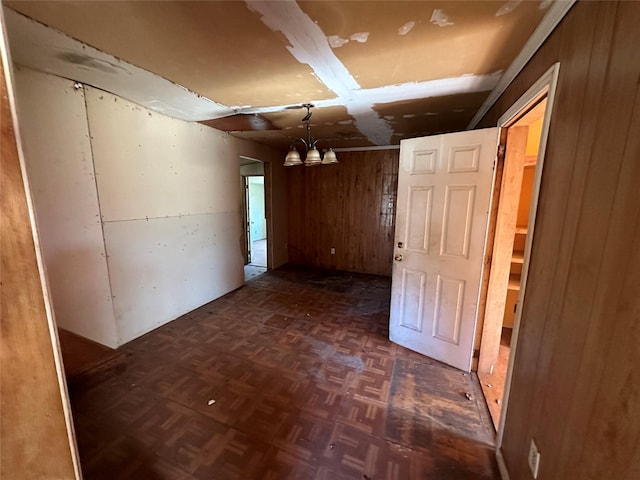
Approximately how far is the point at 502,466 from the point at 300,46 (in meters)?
2.65

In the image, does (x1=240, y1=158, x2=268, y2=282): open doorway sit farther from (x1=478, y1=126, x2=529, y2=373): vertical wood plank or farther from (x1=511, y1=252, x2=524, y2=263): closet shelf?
(x1=511, y1=252, x2=524, y2=263): closet shelf

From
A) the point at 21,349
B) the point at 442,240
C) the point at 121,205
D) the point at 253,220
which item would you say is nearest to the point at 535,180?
the point at 442,240

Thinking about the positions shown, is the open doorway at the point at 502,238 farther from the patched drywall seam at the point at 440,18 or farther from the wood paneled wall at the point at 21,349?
the wood paneled wall at the point at 21,349

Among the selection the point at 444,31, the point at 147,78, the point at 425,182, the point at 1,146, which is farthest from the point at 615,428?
the point at 147,78

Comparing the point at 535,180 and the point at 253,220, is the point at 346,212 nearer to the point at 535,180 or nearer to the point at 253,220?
the point at 535,180

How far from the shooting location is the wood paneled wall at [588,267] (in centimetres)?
72

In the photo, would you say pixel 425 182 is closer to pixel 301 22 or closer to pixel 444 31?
pixel 444 31

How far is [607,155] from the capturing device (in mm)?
828

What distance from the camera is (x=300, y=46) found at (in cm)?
152

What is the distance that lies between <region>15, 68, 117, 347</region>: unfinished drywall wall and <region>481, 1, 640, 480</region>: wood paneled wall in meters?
3.12

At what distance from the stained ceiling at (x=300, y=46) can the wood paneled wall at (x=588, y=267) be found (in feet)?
1.41

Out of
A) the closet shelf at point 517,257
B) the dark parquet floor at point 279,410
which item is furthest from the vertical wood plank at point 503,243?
the closet shelf at point 517,257

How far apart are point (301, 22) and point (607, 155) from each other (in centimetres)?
140

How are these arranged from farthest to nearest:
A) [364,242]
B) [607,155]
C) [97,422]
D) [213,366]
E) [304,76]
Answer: [364,242] → [213,366] → [304,76] → [97,422] → [607,155]
